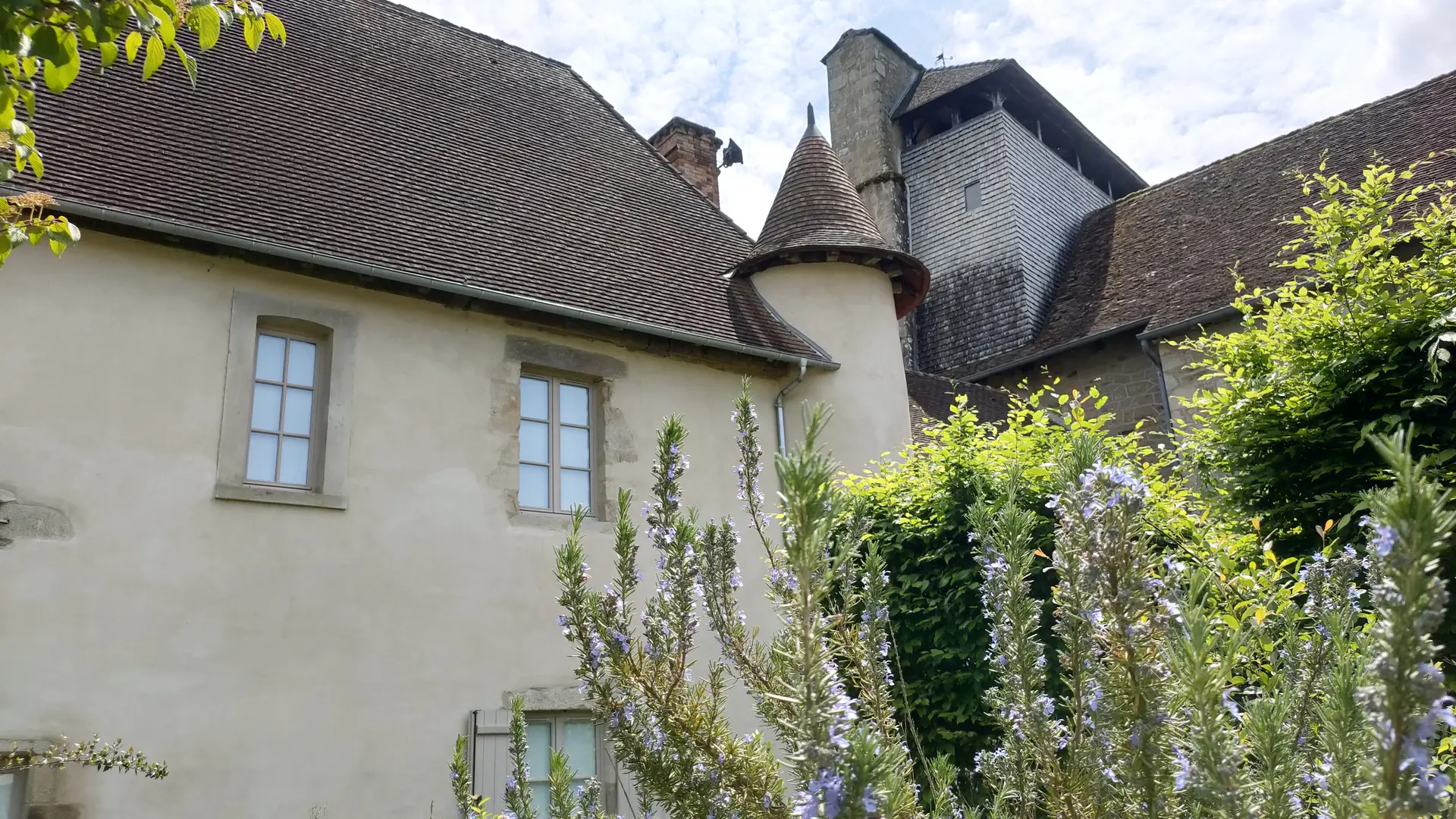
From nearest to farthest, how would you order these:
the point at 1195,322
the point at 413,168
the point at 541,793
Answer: the point at 541,793 < the point at 413,168 < the point at 1195,322

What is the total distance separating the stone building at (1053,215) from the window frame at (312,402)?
807 cm

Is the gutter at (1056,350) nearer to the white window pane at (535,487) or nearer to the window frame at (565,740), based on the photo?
the white window pane at (535,487)

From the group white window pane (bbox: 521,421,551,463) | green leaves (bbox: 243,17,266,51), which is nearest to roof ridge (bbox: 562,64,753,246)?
white window pane (bbox: 521,421,551,463)

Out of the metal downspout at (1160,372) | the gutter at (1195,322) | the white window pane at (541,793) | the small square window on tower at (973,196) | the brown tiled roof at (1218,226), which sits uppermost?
the small square window on tower at (973,196)

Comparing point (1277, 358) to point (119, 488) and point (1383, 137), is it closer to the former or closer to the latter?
point (119, 488)

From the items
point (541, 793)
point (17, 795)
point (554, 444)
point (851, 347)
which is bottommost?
point (541, 793)

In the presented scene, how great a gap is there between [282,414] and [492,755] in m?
2.75

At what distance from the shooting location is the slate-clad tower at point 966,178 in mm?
17438

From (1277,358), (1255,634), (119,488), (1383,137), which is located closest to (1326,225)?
(1277,358)

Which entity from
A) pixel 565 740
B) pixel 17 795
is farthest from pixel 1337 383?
pixel 17 795

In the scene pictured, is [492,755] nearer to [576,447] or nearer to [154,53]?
Answer: [576,447]

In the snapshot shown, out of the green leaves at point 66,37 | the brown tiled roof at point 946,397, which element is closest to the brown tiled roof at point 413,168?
the brown tiled roof at point 946,397

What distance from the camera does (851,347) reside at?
1030cm

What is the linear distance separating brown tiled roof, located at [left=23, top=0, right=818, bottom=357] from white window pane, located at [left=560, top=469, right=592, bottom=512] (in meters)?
1.34
